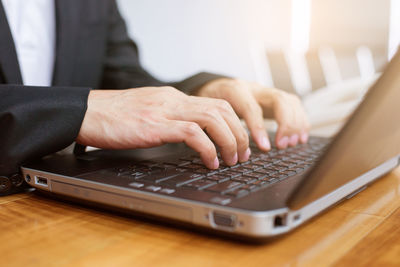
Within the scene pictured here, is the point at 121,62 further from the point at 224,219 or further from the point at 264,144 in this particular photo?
the point at 224,219

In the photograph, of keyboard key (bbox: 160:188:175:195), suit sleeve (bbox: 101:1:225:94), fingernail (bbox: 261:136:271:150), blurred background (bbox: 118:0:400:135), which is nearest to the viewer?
keyboard key (bbox: 160:188:175:195)

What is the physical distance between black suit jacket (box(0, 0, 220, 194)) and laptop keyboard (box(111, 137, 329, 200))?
122mm

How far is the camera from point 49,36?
1044mm

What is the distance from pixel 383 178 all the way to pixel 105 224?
0.47 metres

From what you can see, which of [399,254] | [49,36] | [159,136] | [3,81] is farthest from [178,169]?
[49,36]

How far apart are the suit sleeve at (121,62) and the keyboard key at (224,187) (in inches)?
26.3

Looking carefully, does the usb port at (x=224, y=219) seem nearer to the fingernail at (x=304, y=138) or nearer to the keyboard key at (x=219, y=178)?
the keyboard key at (x=219, y=178)

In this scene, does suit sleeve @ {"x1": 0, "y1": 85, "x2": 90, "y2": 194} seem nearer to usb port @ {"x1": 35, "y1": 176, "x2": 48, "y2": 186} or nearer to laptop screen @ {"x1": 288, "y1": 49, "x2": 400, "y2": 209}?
usb port @ {"x1": 35, "y1": 176, "x2": 48, "y2": 186}

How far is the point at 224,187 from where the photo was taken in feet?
1.33

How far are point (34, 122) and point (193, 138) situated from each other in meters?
0.22

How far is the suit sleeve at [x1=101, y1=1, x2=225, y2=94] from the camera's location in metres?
1.16

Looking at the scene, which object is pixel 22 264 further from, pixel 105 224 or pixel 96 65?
pixel 96 65

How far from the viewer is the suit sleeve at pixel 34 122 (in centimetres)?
51

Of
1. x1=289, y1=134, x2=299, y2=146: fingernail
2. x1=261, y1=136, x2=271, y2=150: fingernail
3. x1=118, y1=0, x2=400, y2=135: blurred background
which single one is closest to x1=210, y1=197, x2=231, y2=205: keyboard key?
x1=261, y1=136, x2=271, y2=150: fingernail
